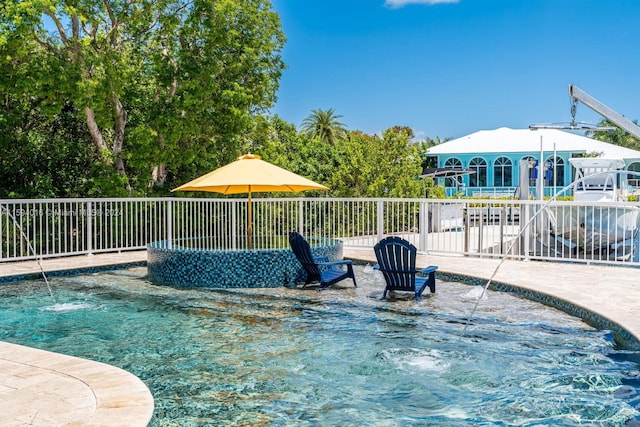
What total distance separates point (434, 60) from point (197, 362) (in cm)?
4893

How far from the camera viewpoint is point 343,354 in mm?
5594

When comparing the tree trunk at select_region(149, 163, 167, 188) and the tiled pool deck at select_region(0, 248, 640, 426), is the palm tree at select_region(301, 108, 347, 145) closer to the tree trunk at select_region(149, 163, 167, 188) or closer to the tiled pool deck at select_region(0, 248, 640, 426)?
the tree trunk at select_region(149, 163, 167, 188)

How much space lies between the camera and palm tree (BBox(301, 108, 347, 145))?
53.9 metres

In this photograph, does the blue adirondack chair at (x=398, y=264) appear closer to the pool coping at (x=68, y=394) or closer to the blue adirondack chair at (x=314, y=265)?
the blue adirondack chair at (x=314, y=265)

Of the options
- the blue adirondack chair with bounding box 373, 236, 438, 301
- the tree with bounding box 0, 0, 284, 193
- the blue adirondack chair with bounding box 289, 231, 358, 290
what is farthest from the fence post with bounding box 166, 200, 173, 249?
the blue adirondack chair with bounding box 373, 236, 438, 301

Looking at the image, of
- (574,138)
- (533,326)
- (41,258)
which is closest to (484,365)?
(533,326)

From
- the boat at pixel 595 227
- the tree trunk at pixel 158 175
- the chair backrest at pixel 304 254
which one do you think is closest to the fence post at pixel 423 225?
the boat at pixel 595 227

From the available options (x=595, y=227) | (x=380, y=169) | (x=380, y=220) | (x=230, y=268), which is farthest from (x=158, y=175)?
(x=595, y=227)

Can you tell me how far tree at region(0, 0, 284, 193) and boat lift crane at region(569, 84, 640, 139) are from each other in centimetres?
888

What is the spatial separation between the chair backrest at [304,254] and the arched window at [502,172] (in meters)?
28.9

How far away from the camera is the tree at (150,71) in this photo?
1273cm

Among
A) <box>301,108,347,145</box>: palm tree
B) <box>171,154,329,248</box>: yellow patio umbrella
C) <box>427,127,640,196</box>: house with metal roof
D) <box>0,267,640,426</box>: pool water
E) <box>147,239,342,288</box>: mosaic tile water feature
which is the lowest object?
<box>0,267,640,426</box>: pool water

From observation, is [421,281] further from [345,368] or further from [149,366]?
[149,366]

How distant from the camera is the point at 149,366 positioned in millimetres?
5188
